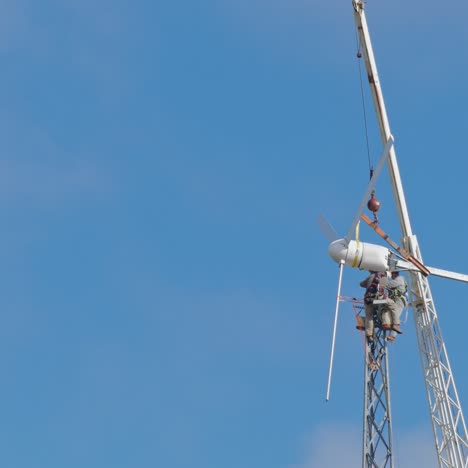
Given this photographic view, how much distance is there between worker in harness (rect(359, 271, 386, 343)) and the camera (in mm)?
114250

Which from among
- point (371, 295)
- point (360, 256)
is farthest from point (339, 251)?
point (371, 295)

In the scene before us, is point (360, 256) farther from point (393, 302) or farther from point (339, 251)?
point (393, 302)

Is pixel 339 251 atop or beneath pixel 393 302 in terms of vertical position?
atop

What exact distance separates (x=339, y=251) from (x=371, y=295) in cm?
352

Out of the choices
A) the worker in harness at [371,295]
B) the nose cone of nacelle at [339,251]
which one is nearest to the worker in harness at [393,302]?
the worker in harness at [371,295]

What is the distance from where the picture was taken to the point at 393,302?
375 feet

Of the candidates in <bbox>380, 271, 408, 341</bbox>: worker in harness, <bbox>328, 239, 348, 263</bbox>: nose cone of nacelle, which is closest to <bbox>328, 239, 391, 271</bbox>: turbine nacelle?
<bbox>328, 239, 348, 263</bbox>: nose cone of nacelle

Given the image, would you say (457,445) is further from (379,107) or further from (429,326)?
(379,107)

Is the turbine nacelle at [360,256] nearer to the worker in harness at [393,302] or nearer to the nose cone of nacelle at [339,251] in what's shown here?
the nose cone of nacelle at [339,251]

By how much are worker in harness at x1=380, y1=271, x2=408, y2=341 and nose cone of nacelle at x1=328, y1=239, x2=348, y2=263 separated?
3.01m

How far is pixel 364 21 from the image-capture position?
12375 cm

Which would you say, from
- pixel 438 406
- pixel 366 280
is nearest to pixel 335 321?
pixel 366 280

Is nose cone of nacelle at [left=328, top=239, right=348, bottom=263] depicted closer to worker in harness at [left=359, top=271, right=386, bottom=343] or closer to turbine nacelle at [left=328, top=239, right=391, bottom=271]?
turbine nacelle at [left=328, top=239, right=391, bottom=271]

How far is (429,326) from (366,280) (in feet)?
26.9
